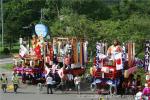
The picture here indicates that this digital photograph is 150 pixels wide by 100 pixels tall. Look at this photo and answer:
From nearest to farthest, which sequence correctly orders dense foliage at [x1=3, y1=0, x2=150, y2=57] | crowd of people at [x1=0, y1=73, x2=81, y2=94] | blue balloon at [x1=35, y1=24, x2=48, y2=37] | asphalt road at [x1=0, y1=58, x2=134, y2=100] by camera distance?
asphalt road at [x1=0, y1=58, x2=134, y2=100]
crowd of people at [x1=0, y1=73, x2=81, y2=94]
blue balloon at [x1=35, y1=24, x2=48, y2=37]
dense foliage at [x1=3, y1=0, x2=150, y2=57]

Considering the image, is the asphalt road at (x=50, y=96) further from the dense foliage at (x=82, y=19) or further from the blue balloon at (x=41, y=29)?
the dense foliage at (x=82, y=19)

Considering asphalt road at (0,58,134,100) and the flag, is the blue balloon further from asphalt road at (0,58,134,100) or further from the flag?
the flag

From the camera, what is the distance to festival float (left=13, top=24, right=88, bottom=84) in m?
27.8

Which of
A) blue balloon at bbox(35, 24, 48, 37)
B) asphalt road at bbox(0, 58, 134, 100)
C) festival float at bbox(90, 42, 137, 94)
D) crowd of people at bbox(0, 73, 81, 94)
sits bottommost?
asphalt road at bbox(0, 58, 134, 100)

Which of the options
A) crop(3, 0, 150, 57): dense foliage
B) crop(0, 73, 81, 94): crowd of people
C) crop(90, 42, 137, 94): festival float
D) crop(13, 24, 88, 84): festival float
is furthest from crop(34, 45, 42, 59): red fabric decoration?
crop(3, 0, 150, 57): dense foliage

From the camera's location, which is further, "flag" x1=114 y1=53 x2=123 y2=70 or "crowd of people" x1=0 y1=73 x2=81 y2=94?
"crowd of people" x1=0 y1=73 x2=81 y2=94

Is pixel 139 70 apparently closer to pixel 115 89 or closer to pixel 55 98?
pixel 115 89

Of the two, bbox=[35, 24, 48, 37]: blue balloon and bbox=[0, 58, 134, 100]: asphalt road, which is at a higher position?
bbox=[35, 24, 48, 37]: blue balloon

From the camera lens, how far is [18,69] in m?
29.7

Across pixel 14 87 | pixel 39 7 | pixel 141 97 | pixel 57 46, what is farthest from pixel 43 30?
pixel 39 7

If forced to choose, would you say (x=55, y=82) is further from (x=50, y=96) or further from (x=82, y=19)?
(x=82, y=19)

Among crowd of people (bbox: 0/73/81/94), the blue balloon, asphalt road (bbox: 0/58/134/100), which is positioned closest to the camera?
asphalt road (bbox: 0/58/134/100)

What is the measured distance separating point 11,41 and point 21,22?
9.50 ft

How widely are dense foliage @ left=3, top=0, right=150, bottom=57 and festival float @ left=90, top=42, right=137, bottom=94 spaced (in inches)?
328
